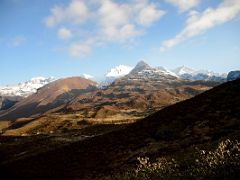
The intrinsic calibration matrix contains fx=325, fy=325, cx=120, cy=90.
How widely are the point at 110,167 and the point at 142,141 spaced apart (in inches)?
375

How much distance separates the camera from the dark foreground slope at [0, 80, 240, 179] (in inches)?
1551

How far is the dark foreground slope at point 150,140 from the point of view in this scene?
1551 inches

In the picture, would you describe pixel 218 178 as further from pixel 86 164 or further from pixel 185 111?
pixel 185 111

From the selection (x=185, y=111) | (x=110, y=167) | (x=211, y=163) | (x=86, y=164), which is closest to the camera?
(x=211, y=163)

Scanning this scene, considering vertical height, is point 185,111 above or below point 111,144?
above

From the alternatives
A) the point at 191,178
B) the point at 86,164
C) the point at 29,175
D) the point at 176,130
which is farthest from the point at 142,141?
the point at 191,178

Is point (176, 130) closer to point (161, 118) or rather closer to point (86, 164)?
point (161, 118)

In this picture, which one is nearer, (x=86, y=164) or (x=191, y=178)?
(x=191, y=178)

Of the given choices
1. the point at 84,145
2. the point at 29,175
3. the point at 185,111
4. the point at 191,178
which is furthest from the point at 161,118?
the point at 191,178

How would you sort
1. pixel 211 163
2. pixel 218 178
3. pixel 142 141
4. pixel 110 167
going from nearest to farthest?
pixel 218 178
pixel 211 163
pixel 110 167
pixel 142 141

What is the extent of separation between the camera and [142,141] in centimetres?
4712

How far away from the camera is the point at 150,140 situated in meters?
46.8

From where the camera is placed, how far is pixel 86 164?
4384 centimetres

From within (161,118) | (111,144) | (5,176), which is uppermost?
(161,118)
